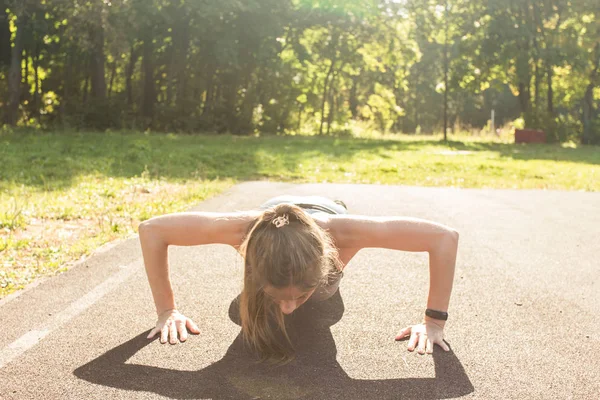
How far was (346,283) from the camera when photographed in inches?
204

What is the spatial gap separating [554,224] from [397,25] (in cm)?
2646

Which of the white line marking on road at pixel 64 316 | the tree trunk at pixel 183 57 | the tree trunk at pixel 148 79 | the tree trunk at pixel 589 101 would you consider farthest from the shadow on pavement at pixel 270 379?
the tree trunk at pixel 589 101

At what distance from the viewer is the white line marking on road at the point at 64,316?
3.57 metres

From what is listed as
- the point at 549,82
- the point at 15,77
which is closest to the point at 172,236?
the point at 15,77

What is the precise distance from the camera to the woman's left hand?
369cm

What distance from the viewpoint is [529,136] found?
3055 centimetres

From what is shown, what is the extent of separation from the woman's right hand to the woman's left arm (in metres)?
1.02

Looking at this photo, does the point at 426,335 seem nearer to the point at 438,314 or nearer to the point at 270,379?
the point at 438,314

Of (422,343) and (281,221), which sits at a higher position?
(281,221)

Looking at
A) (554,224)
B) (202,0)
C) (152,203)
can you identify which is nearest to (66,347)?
(152,203)

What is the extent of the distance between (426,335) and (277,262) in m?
1.15

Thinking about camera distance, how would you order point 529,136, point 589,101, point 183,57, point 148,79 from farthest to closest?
1. point 589,101
2. point 529,136
3. point 148,79
4. point 183,57

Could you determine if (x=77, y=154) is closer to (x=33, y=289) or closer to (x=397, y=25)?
(x=33, y=289)

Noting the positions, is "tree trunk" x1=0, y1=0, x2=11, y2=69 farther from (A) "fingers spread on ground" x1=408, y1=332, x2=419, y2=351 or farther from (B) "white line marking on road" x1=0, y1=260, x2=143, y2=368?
(A) "fingers spread on ground" x1=408, y1=332, x2=419, y2=351
